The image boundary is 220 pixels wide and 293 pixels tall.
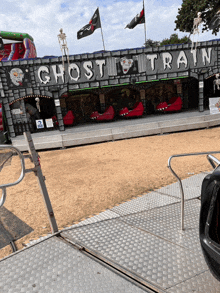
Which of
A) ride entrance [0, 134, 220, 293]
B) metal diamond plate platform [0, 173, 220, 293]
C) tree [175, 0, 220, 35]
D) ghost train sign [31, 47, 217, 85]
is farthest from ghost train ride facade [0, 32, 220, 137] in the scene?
tree [175, 0, 220, 35]

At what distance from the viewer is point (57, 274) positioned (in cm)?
228

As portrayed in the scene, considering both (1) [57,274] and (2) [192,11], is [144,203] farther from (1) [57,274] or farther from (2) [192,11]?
(2) [192,11]

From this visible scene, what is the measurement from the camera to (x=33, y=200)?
5.42 meters

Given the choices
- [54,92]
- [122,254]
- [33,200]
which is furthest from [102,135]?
[122,254]

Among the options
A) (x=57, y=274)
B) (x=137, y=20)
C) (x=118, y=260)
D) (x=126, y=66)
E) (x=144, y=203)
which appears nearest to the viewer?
(x=57, y=274)

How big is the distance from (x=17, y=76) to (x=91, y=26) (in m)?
5.57

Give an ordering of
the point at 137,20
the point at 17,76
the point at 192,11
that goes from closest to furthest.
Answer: the point at 17,76 < the point at 137,20 < the point at 192,11

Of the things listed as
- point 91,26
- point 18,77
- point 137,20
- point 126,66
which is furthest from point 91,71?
point 137,20


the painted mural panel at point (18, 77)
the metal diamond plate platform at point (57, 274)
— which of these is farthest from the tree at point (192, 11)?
the metal diamond plate platform at point (57, 274)

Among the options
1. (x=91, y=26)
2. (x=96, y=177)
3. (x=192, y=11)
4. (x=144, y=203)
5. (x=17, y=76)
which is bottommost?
(x=96, y=177)

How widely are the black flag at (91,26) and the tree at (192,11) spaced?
1812cm

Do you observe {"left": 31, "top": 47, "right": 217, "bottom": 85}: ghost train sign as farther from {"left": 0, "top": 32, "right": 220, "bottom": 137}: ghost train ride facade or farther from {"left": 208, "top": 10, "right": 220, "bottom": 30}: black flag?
{"left": 208, "top": 10, "right": 220, "bottom": 30}: black flag

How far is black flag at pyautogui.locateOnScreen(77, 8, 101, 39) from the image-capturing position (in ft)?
45.8

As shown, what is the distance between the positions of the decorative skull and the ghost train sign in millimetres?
843
